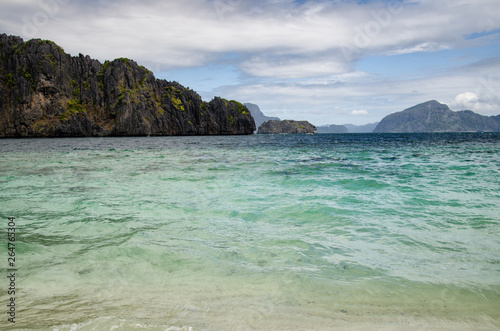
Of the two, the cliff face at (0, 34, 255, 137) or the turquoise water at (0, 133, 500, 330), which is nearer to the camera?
the turquoise water at (0, 133, 500, 330)

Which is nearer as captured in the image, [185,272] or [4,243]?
[185,272]

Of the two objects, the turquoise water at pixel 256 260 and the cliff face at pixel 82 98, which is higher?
the cliff face at pixel 82 98

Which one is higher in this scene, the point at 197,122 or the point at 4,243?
the point at 197,122

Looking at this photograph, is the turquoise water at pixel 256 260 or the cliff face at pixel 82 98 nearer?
the turquoise water at pixel 256 260

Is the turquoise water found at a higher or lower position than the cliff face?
lower

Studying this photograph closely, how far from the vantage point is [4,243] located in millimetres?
7098

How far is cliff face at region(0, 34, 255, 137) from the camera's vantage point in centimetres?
11919

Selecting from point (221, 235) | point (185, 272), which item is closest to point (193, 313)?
point (185, 272)

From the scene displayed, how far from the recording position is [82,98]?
138m

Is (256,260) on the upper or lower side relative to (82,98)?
lower

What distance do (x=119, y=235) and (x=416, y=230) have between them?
7.51 metres

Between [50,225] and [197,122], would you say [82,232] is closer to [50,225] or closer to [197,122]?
[50,225]

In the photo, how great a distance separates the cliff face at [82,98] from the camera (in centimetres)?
11919

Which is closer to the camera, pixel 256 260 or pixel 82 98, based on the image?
pixel 256 260
